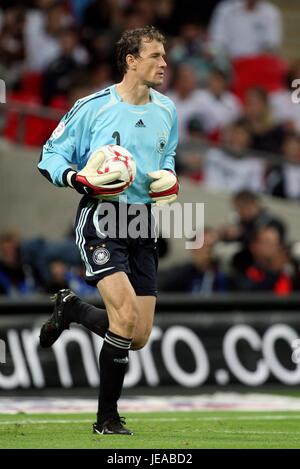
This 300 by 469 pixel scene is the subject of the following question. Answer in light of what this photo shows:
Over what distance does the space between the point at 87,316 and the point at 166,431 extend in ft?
3.31

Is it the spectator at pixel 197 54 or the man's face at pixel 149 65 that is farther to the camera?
the spectator at pixel 197 54

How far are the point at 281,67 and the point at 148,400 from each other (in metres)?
7.83

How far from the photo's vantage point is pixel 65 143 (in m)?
8.84

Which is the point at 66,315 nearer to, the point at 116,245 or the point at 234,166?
the point at 116,245

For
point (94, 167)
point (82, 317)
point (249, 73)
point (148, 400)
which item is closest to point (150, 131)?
point (94, 167)

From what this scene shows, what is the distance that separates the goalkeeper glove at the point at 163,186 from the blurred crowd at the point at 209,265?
5668mm

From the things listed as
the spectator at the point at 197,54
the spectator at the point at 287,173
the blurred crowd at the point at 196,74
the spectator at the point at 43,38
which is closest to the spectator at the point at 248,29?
the blurred crowd at the point at 196,74

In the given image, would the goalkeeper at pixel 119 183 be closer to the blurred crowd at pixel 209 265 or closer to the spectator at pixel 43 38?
the blurred crowd at pixel 209 265

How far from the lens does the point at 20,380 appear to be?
12992mm

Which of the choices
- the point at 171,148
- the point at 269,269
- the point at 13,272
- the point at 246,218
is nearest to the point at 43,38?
the point at 246,218

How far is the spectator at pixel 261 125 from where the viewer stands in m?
17.0

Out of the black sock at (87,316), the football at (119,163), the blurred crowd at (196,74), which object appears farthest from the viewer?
the blurred crowd at (196,74)
